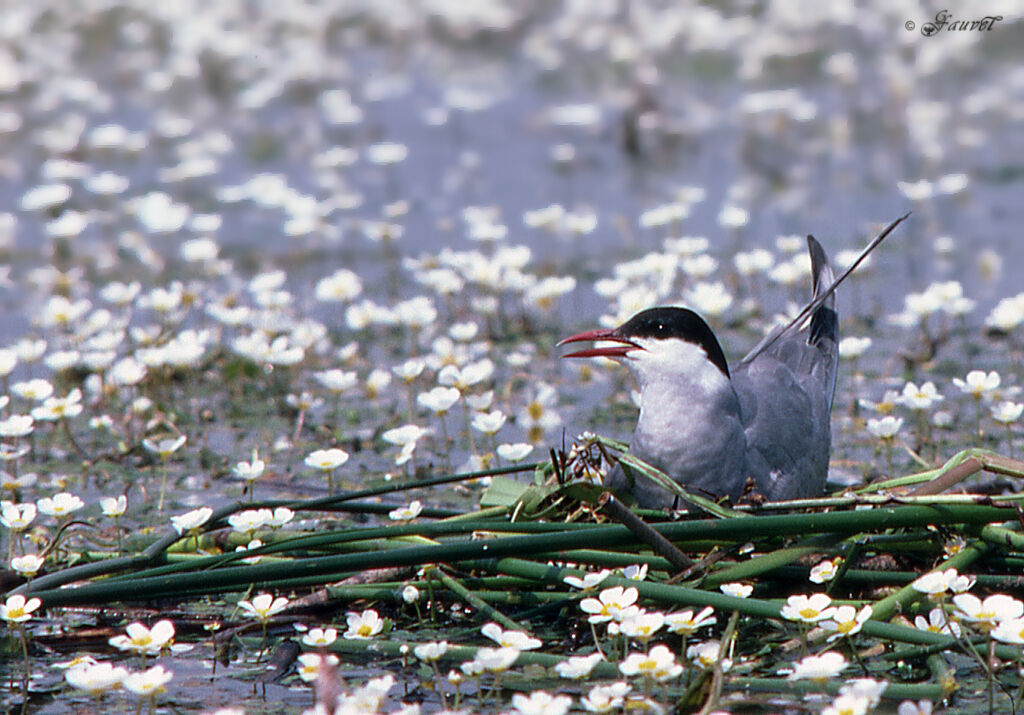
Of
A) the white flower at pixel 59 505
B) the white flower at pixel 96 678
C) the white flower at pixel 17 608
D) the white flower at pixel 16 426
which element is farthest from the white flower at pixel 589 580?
the white flower at pixel 16 426

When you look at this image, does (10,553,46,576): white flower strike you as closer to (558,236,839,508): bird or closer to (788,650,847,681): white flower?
(558,236,839,508): bird

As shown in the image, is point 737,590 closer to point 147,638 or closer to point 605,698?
point 605,698

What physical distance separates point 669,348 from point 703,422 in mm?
218

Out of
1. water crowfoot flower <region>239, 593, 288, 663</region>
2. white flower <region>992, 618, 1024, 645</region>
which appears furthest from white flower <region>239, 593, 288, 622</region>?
white flower <region>992, 618, 1024, 645</region>

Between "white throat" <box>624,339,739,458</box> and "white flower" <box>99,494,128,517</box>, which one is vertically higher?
"white throat" <box>624,339,739,458</box>

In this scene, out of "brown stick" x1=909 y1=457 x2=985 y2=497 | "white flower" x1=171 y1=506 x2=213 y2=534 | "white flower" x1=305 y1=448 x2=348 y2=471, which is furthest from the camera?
"white flower" x1=305 y1=448 x2=348 y2=471

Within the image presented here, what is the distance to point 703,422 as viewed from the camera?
145 inches

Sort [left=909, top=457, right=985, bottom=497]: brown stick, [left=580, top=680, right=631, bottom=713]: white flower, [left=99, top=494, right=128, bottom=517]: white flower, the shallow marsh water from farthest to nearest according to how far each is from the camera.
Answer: the shallow marsh water, [left=99, top=494, right=128, bottom=517]: white flower, [left=909, top=457, right=985, bottom=497]: brown stick, [left=580, top=680, right=631, bottom=713]: white flower

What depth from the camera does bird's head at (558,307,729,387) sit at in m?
3.76

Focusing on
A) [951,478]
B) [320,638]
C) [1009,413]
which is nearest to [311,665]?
[320,638]

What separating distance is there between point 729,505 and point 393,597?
82cm

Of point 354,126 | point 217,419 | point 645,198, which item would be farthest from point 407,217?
point 217,419

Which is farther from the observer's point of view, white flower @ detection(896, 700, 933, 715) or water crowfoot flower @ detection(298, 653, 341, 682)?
water crowfoot flower @ detection(298, 653, 341, 682)

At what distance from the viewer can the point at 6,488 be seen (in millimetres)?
4188
